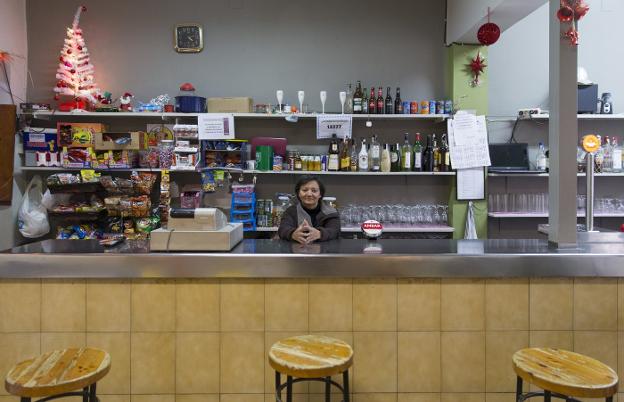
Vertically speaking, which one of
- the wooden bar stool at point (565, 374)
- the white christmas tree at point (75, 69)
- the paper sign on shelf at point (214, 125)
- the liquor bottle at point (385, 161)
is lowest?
the wooden bar stool at point (565, 374)

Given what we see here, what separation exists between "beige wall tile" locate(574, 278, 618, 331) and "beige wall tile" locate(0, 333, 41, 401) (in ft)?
8.49

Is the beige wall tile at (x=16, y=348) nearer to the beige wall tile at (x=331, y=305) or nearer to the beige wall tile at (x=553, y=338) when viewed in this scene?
the beige wall tile at (x=331, y=305)

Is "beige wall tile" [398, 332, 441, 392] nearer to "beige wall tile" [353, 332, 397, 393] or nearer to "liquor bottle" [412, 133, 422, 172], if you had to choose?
"beige wall tile" [353, 332, 397, 393]

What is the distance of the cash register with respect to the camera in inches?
88.8

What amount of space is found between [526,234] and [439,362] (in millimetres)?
3165

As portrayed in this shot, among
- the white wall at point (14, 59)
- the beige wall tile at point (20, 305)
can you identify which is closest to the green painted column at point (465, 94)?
the beige wall tile at point (20, 305)

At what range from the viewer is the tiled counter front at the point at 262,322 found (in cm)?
222

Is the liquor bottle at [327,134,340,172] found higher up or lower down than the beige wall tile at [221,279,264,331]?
higher up

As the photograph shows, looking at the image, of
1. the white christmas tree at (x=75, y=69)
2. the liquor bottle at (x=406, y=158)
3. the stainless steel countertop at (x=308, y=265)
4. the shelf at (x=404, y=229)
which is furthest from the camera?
the liquor bottle at (x=406, y=158)

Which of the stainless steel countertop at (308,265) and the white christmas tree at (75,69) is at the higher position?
the white christmas tree at (75,69)

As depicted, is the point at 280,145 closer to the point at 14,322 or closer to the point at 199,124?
the point at 199,124

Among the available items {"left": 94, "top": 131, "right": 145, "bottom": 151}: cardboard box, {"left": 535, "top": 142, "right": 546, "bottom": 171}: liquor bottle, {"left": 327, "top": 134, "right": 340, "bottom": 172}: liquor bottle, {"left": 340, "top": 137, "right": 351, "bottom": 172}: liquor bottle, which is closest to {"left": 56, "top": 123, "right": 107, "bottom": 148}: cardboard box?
{"left": 94, "top": 131, "right": 145, "bottom": 151}: cardboard box

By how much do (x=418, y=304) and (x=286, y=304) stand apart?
63cm

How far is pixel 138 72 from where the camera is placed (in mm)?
4848
